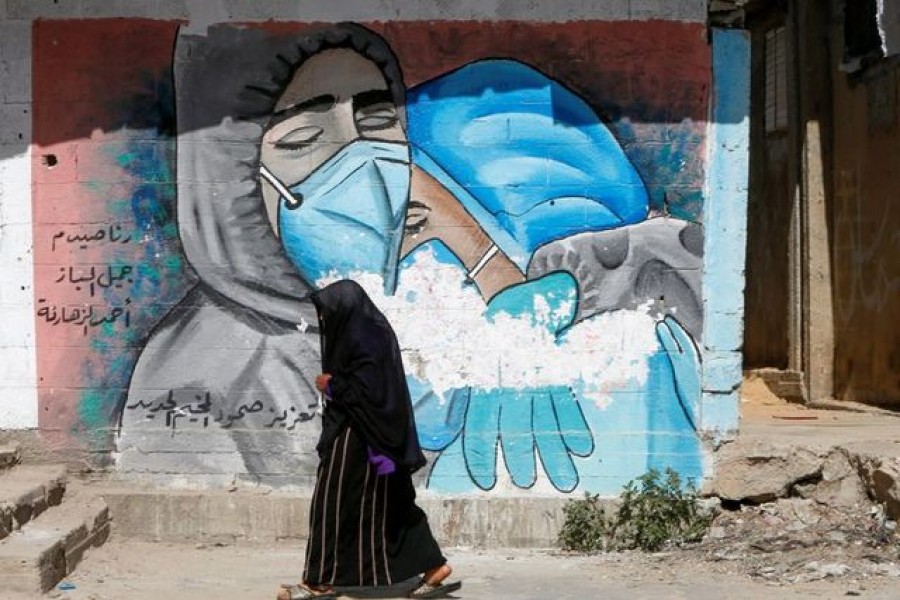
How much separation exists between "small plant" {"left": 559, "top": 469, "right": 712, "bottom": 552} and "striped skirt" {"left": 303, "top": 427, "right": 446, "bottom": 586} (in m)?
1.32

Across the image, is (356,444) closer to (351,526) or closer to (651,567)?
(351,526)

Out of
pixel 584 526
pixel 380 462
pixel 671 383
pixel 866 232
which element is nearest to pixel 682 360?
pixel 671 383

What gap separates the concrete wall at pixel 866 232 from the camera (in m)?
10.8

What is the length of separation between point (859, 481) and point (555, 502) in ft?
5.19

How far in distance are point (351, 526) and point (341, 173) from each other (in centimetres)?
209

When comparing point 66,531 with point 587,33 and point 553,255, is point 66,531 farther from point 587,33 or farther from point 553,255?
point 587,33

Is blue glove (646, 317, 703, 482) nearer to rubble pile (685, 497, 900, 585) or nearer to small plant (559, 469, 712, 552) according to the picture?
small plant (559, 469, 712, 552)

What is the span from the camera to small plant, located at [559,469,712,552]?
24.3 feet

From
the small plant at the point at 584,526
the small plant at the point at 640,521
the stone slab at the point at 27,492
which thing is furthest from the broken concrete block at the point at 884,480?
the stone slab at the point at 27,492

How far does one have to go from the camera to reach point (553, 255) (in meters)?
7.60

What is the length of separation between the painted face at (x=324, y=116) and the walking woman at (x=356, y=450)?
1.43 m

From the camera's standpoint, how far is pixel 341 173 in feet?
25.0

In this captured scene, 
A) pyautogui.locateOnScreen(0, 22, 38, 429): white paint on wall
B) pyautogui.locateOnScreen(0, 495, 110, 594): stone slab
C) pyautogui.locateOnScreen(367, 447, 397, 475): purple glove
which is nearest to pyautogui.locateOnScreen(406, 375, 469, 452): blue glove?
pyautogui.locateOnScreen(367, 447, 397, 475): purple glove

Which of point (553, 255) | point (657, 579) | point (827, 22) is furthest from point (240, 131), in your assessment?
point (827, 22)
